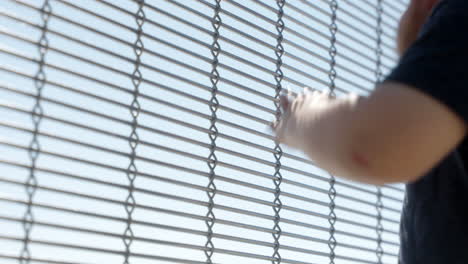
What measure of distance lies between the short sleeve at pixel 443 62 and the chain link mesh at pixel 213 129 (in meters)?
0.76

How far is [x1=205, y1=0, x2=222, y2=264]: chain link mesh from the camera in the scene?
4.64ft

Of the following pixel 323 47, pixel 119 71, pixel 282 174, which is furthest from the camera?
pixel 323 47

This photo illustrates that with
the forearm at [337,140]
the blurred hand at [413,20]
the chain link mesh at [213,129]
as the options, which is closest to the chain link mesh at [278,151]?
the chain link mesh at [213,129]

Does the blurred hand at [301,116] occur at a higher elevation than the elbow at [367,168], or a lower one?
higher

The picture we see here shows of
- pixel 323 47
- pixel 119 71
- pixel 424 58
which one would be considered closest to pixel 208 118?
pixel 119 71

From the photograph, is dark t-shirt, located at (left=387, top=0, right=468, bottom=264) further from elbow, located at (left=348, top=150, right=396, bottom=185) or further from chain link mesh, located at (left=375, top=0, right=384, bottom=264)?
chain link mesh, located at (left=375, top=0, right=384, bottom=264)

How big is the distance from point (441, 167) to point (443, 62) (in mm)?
218

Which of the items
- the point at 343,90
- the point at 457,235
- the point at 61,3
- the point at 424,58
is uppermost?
the point at 343,90

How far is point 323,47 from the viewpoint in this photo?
1.87 m

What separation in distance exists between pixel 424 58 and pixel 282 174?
0.94 m

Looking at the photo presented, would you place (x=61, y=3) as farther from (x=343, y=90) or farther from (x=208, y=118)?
(x=343, y=90)

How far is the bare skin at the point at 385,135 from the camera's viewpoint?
2.22ft

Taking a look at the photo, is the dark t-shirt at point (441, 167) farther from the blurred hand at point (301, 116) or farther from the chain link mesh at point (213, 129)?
the chain link mesh at point (213, 129)

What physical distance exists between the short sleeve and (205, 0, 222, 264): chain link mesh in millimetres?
760
